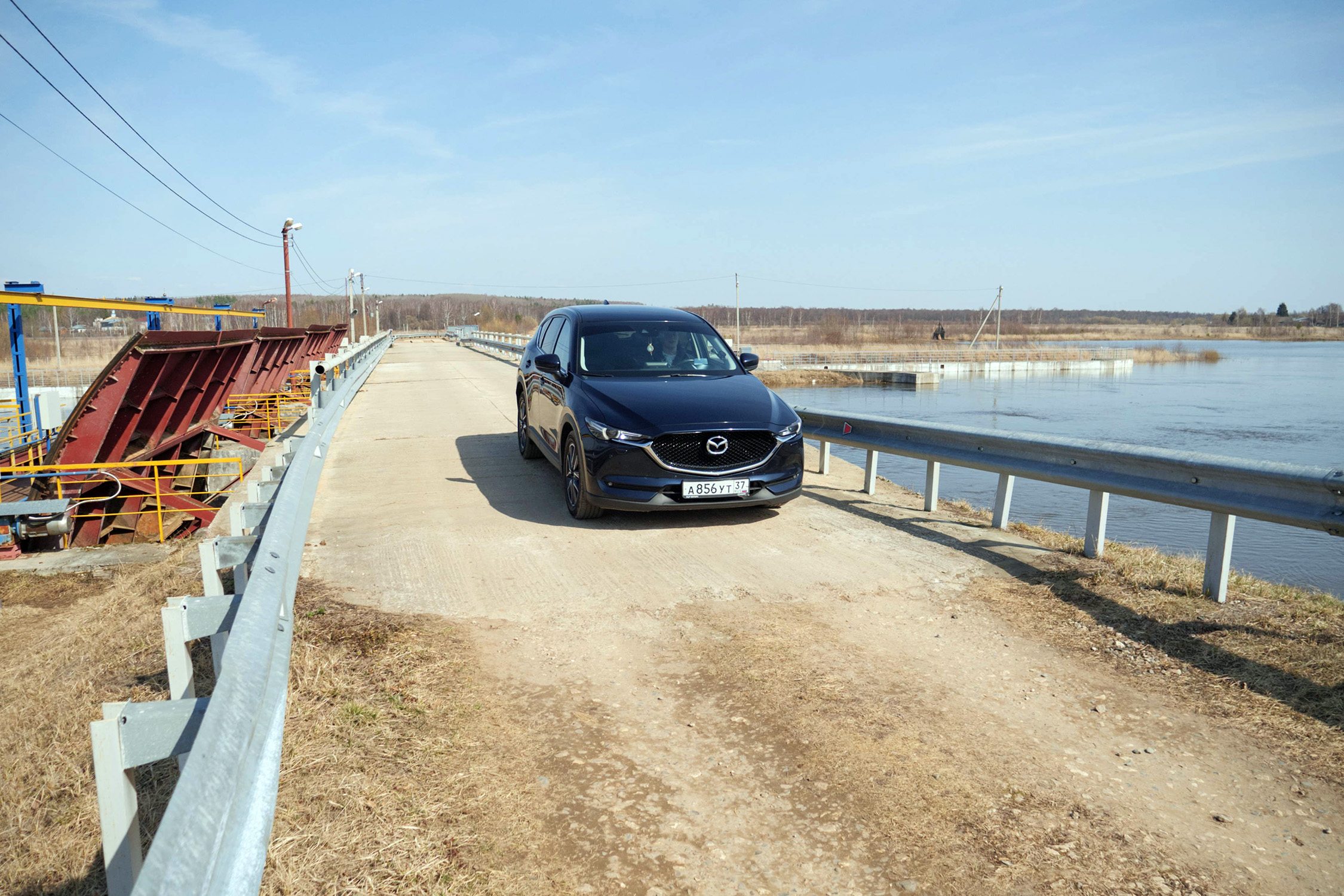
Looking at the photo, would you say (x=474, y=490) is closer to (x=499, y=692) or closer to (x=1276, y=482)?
(x=499, y=692)

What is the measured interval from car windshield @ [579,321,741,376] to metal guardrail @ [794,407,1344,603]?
173cm

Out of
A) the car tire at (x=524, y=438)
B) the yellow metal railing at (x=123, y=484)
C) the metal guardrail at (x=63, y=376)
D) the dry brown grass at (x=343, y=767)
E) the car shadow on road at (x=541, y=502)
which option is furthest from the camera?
the metal guardrail at (x=63, y=376)

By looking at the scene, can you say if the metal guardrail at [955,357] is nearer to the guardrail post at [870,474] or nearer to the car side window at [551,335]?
the car side window at [551,335]

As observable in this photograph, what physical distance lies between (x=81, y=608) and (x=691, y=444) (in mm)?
5718

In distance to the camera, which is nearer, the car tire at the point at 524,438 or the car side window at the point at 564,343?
the car side window at the point at 564,343

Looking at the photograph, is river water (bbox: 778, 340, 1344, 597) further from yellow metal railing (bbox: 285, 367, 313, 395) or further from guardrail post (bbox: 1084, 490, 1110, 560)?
yellow metal railing (bbox: 285, 367, 313, 395)

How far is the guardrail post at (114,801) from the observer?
1.78m

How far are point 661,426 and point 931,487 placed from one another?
8.51 feet

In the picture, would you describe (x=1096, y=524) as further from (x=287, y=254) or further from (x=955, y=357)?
(x=955, y=357)

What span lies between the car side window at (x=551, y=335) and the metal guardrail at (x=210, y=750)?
6.75 metres

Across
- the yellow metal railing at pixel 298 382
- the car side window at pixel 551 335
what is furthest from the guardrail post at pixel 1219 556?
the yellow metal railing at pixel 298 382

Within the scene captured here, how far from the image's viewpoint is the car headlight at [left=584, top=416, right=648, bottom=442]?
691 centimetres

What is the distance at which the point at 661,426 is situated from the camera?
691 centimetres

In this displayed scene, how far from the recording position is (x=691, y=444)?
22.8ft
